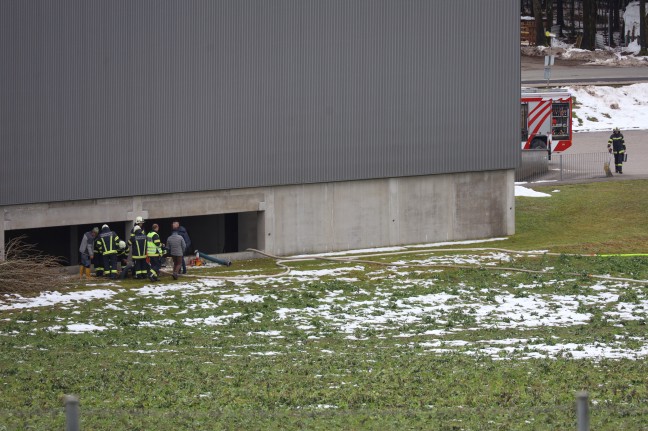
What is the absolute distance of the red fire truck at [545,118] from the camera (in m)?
48.0

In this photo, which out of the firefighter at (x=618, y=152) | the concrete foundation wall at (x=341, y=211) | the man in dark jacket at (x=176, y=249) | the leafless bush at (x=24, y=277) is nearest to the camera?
the leafless bush at (x=24, y=277)

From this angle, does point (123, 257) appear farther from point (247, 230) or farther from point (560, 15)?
point (560, 15)

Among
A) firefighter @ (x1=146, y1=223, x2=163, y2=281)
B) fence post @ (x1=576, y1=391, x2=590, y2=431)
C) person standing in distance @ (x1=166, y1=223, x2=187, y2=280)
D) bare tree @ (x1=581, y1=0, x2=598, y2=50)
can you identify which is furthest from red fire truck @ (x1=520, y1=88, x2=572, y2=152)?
fence post @ (x1=576, y1=391, x2=590, y2=431)

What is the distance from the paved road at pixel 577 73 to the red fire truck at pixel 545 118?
15.2m

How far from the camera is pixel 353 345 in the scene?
20469 mm

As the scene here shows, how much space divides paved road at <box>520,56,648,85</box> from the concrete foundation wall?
29776 mm

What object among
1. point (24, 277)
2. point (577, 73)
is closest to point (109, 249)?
point (24, 277)

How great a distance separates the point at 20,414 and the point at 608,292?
48.9 feet

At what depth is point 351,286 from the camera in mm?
26984

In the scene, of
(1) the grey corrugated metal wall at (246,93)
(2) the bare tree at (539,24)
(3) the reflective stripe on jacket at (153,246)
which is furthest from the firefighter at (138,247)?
(2) the bare tree at (539,24)

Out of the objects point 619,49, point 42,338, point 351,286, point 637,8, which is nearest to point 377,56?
point 351,286

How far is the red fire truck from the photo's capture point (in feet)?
157

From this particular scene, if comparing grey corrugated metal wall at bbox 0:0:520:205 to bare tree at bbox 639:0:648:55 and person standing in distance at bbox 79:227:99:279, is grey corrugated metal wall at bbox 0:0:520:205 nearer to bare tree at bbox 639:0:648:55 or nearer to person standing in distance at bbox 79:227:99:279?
person standing in distance at bbox 79:227:99:279

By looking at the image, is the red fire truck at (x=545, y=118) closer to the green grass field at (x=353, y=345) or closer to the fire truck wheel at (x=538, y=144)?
the fire truck wheel at (x=538, y=144)
